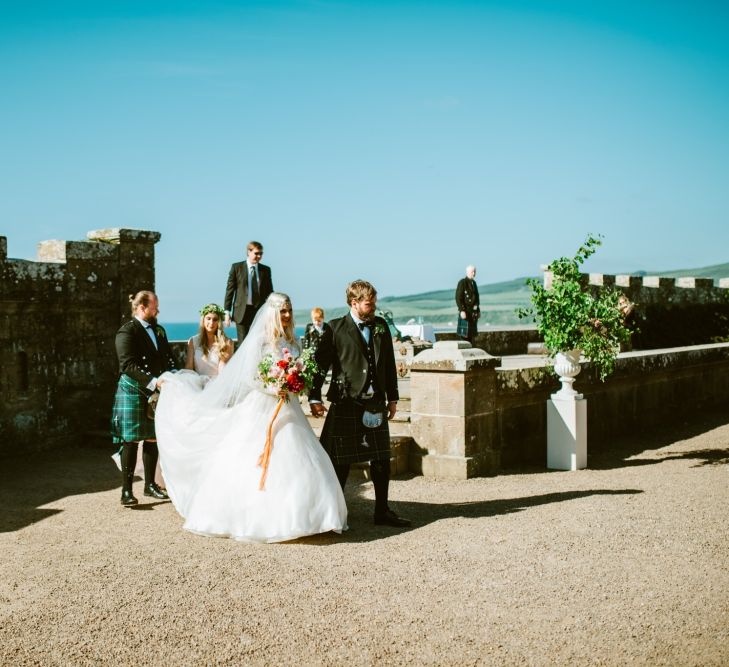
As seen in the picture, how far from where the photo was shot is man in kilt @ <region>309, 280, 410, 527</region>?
20.0 feet

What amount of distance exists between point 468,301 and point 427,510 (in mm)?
8337

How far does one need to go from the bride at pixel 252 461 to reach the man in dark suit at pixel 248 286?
305cm

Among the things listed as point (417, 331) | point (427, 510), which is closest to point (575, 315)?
point (427, 510)

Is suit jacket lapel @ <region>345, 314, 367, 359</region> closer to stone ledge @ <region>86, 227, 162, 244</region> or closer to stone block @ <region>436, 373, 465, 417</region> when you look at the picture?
stone block @ <region>436, 373, 465, 417</region>

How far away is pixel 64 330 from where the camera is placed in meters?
10.0

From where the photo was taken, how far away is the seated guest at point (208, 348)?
25.1ft

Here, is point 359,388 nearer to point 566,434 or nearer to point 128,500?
point 128,500

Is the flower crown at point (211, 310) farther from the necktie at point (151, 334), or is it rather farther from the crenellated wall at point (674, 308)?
the crenellated wall at point (674, 308)

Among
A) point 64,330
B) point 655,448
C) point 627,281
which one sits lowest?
point 655,448

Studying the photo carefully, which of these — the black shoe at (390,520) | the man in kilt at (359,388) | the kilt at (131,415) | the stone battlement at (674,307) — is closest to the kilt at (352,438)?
the man in kilt at (359,388)

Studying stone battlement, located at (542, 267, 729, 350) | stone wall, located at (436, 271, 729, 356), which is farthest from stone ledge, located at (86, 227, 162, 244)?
stone battlement, located at (542, 267, 729, 350)

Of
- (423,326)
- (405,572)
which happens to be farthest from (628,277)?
(405,572)

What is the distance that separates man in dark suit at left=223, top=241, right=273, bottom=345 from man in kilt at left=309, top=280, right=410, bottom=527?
11.2ft

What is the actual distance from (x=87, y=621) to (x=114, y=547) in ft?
4.83
